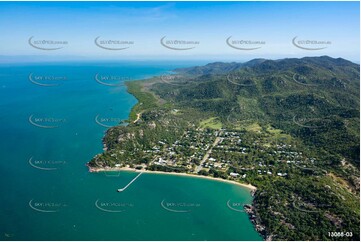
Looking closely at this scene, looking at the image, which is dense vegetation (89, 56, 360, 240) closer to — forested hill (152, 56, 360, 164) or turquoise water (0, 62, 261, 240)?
forested hill (152, 56, 360, 164)

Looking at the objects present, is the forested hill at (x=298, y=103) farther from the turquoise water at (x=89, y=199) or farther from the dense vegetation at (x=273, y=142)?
the turquoise water at (x=89, y=199)

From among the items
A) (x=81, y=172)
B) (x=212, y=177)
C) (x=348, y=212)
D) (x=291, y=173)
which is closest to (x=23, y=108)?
(x=81, y=172)

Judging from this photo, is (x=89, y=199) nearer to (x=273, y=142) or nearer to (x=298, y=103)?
(x=273, y=142)

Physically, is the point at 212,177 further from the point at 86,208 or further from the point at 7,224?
the point at 7,224

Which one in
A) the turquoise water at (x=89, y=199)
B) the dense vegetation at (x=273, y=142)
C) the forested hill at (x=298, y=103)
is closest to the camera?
the turquoise water at (x=89, y=199)

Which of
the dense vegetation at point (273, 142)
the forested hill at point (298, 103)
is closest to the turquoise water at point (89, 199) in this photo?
the dense vegetation at point (273, 142)

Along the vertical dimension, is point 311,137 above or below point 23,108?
below

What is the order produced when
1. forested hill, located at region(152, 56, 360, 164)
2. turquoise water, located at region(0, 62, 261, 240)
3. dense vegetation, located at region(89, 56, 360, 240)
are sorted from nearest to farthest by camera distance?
1. turquoise water, located at region(0, 62, 261, 240)
2. dense vegetation, located at region(89, 56, 360, 240)
3. forested hill, located at region(152, 56, 360, 164)

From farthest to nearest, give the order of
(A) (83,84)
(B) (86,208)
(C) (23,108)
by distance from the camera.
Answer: (A) (83,84)
(C) (23,108)
(B) (86,208)

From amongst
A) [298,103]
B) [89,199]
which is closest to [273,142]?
[298,103]

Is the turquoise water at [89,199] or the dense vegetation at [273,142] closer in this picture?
the turquoise water at [89,199]

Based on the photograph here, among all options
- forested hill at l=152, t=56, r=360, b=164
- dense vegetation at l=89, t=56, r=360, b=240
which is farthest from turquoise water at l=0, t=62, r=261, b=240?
forested hill at l=152, t=56, r=360, b=164
